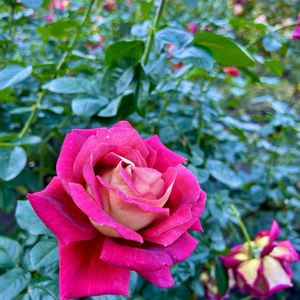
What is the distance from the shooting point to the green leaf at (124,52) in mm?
637

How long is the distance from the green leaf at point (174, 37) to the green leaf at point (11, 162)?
316 millimetres

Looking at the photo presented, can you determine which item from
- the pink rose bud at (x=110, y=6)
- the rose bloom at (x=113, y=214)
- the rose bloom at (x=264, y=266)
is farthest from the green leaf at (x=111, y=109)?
the pink rose bud at (x=110, y=6)

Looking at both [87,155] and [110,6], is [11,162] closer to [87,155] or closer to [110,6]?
[87,155]

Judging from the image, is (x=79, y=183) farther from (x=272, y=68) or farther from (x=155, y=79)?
(x=272, y=68)

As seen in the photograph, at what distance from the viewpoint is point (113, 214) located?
368 mm

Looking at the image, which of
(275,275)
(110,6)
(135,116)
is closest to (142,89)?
(135,116)

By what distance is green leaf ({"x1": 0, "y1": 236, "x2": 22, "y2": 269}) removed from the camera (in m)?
0.54

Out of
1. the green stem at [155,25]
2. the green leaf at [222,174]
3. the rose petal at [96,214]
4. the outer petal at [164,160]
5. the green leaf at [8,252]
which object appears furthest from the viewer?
the green leaf at [222,174]

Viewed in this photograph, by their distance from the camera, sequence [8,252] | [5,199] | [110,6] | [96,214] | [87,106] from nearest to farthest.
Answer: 1. [96,214]
2. [8,252]
3. [87,106]
4. [5,199]
5. [110,6]

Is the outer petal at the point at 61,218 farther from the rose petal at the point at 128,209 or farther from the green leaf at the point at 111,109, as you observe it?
the green leaf at the point at 111,109

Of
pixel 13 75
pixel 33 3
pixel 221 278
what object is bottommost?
pixel 221 278

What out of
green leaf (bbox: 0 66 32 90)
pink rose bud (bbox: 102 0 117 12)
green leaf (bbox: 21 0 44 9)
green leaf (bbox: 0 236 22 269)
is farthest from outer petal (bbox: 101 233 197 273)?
pink rose bud (bbox: 102 0 117 12)

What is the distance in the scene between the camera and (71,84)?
0.70 meters

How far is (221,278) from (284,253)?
0.43ft
